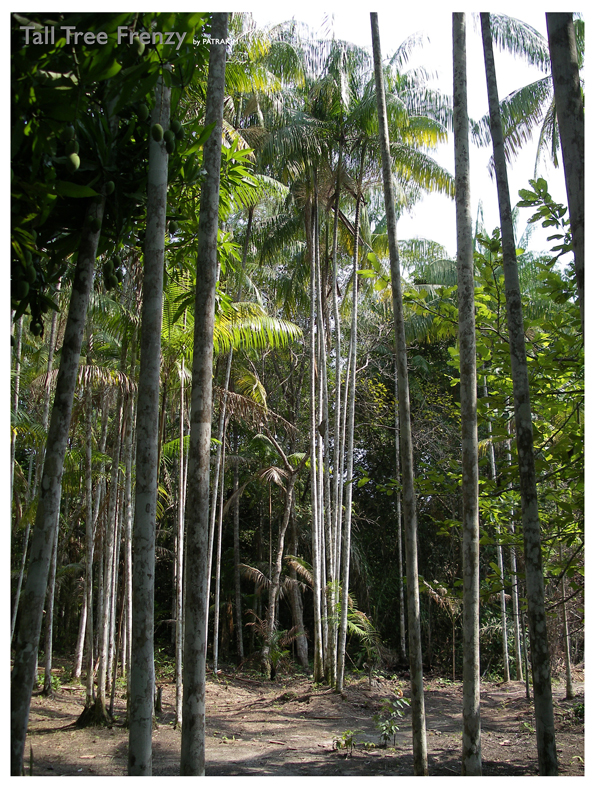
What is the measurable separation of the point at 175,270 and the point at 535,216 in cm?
235

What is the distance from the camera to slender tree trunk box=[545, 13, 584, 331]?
1.87 m

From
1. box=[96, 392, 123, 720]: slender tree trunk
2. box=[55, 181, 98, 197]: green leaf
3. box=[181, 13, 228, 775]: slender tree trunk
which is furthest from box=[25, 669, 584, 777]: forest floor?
box=[55, 181, 98, 197]: green leaf

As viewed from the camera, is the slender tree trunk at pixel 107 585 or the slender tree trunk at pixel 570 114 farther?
the slender tree trunk at pixel 107 585

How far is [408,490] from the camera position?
4109mm

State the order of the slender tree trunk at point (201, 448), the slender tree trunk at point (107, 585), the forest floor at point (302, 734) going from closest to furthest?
the slender tree trunk at point (201, 448)
the forest floor at point (302, 734)
the slender tree trunk at point (107, 585)

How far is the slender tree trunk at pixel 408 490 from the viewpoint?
3.87m

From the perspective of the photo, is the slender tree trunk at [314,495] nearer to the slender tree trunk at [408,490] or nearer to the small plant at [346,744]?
the small plant at [346,744]

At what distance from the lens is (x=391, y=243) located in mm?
4406

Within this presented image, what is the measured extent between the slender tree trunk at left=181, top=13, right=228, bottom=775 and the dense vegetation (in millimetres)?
72

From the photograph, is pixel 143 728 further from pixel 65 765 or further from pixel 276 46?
pixel 276 46

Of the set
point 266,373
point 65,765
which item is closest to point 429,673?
point 266,373

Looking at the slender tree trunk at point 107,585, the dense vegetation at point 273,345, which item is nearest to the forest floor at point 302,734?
the slender tree trunk at point 107,585

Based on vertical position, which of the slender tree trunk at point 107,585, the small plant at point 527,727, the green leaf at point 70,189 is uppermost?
the green leaf at point 70,189

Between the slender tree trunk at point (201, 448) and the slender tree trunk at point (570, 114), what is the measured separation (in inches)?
60.3
